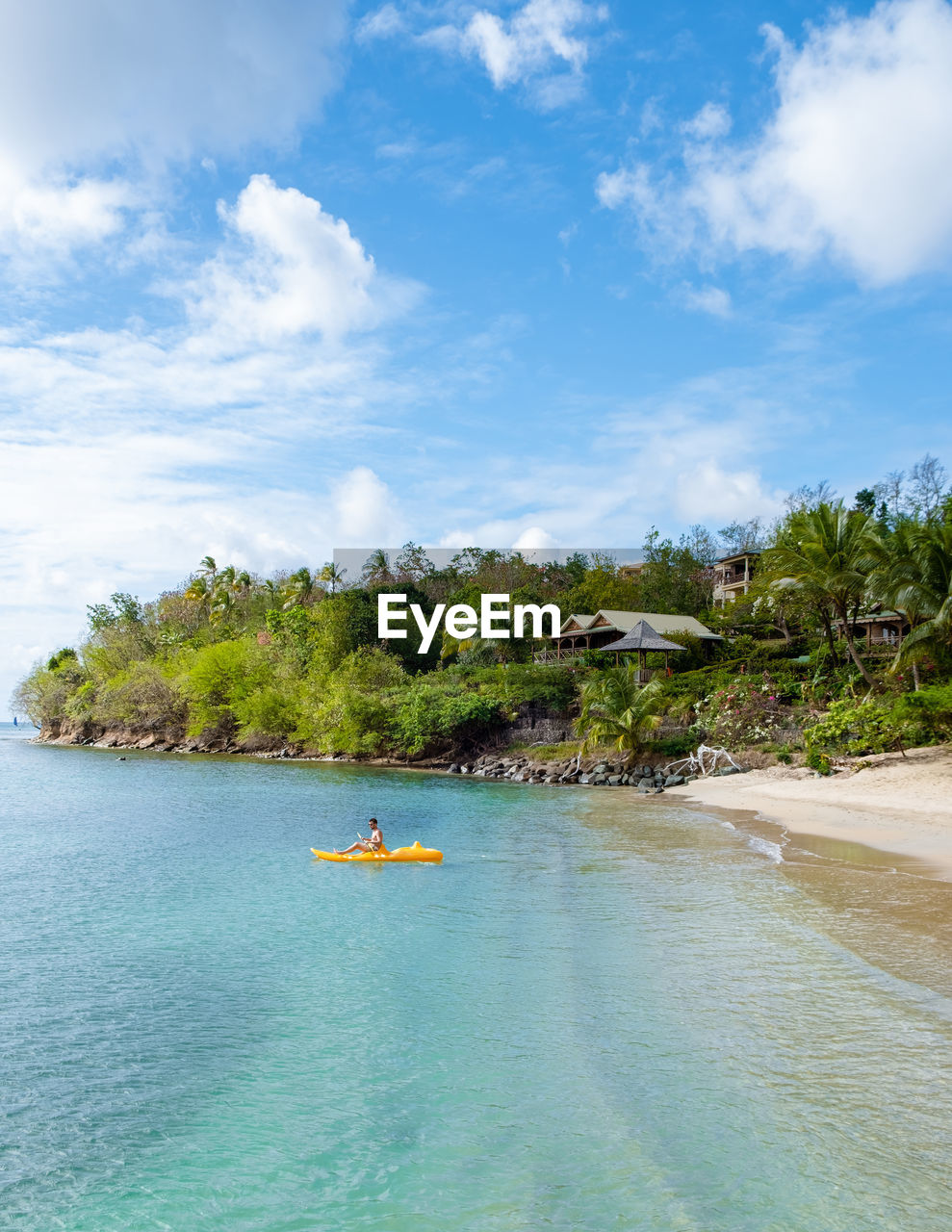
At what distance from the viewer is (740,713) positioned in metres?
31.7

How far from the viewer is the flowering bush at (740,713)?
3122cm

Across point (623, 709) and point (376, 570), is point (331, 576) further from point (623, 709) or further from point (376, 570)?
point (623, 709)

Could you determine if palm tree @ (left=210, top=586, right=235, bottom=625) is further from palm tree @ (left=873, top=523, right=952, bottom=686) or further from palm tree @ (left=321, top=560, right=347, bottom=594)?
palm tree @ (left=873, top=523, right=952, bottom=686)

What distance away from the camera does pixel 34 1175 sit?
572 cm

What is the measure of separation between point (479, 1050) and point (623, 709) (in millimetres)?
24488

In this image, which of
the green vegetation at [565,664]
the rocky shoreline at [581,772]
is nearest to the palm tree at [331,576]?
the green vegetation at [565,664]

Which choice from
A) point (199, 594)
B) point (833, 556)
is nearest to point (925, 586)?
point (833, 556)

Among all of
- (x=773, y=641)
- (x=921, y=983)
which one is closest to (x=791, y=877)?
(x=921, y=983)

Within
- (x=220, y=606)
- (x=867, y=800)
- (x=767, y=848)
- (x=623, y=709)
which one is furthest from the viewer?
(x=220, y=606)

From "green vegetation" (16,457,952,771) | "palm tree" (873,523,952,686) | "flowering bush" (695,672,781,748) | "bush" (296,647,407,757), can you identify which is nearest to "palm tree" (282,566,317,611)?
"green vegetation" (16,457,952,771)

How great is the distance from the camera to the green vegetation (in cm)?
2705

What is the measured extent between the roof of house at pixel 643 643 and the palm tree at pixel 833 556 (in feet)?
25.5

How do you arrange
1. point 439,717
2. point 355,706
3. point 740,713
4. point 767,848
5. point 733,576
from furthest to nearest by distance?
point 733,576 < point 355,706 < point 439,717 < point 740,713 < point 767,848

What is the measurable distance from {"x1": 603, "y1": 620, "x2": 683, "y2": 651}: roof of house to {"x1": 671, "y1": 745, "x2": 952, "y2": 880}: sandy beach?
31.8ft
